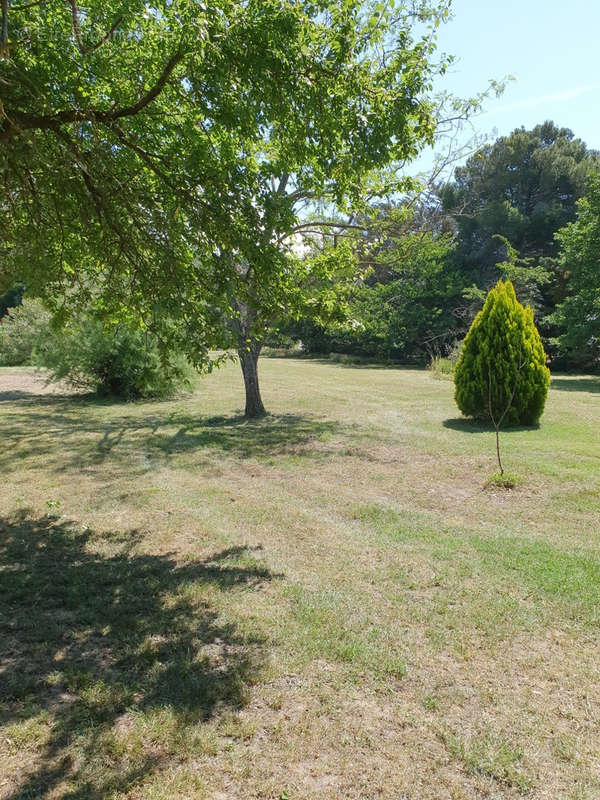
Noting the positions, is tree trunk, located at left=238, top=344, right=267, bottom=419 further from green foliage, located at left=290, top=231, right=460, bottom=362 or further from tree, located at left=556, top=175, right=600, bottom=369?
green foliage, located at left=290, top=231, right=460, bottom=362

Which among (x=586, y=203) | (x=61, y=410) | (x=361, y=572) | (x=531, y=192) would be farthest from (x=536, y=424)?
(x=531, y=192)

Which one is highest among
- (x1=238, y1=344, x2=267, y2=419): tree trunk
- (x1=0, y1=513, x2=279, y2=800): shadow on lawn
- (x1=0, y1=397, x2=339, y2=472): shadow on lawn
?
(x1=238, y1=344, x2=267, y2=419): tree trunk

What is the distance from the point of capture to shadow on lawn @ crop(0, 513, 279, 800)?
89.2 inches

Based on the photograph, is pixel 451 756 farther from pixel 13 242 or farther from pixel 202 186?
pixel 13 242

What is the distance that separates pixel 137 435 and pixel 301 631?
7495 millimetres

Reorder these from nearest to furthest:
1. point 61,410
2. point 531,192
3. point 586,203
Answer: point 61,410 → point 586,203 → point 531,192

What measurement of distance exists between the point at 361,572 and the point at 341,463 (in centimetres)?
374

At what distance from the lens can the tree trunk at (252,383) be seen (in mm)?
11891

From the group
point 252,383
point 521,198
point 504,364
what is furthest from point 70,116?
point 521,198

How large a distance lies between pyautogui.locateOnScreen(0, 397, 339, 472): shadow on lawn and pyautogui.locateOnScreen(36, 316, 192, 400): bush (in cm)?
120

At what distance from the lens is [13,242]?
17.5ft

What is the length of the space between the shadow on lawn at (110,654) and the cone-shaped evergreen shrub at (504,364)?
7.00 meters

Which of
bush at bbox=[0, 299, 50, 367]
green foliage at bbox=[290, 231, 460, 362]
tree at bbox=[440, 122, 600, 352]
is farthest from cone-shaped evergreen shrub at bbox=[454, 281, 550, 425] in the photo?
tree at bbox=[440, 122, 600, 352]

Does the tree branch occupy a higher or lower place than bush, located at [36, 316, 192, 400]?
higher
